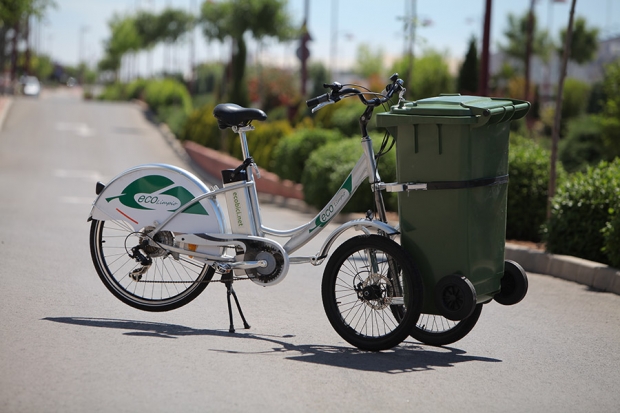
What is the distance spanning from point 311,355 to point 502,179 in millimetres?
1559

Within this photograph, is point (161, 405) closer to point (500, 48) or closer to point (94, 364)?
point (94, 364)

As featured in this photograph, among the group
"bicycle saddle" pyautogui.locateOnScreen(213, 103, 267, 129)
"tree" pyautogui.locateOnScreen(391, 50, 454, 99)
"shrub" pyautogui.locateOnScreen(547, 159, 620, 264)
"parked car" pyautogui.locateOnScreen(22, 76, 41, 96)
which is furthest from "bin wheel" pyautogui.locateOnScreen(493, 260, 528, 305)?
"parked car" pyautogui.locateOnScreen(22, 76, 41, 96)

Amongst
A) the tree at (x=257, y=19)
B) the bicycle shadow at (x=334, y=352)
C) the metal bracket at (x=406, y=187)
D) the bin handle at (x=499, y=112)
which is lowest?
the bicycle shadow at (x=334, y=352)

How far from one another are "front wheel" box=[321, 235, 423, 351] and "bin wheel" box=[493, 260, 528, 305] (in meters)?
0.70

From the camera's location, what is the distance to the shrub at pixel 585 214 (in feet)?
29.9

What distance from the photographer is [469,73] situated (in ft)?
75.8

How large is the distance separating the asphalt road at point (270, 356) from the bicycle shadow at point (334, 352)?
0.04ft

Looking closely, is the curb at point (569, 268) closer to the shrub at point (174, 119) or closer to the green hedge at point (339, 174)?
the green hedge at point (339, 174)

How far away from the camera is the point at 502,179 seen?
5.78 meters

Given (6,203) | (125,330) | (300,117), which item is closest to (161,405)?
(125,330)

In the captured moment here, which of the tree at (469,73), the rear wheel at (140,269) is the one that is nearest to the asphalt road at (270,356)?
the rear wheel at (140,269)

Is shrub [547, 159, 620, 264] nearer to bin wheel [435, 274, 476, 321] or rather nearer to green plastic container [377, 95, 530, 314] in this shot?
green plastic container [377, 95, 530, 314]

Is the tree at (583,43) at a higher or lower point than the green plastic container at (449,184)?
higher

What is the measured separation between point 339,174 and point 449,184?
843 centimetres
